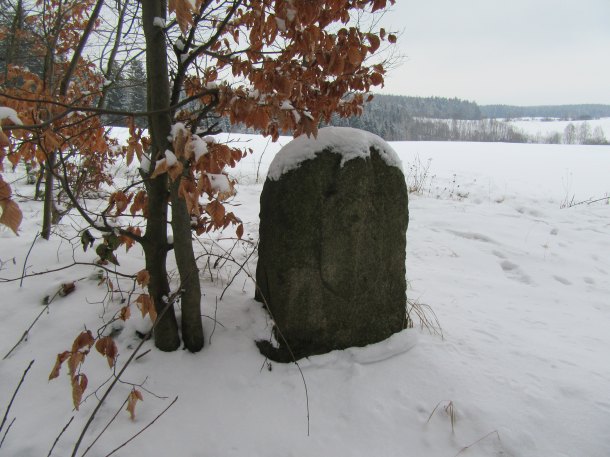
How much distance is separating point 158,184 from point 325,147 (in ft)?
3.24

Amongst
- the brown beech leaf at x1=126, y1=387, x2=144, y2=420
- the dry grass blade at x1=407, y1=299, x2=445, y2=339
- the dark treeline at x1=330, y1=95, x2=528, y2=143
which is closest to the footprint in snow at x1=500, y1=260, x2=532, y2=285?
the dry grass blade at x1=407, y1=299, x2=445, y2=339

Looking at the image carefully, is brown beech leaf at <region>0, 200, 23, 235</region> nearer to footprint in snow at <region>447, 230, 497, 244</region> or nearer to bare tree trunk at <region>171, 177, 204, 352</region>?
bare tree trunk at <region>171, 177, 204, 352</region>

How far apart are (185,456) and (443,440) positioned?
1.19m

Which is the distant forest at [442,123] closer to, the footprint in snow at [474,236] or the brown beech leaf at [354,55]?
the footprint in snow at [474,236]

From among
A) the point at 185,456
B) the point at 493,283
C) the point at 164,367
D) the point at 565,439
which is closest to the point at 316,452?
the point at 185,456

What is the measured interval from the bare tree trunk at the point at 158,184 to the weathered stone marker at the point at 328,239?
0.58 m

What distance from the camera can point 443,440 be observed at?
5.32ft

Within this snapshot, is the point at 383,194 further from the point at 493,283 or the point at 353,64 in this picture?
the point at 493,283

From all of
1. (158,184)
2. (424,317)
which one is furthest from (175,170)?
(424,317)

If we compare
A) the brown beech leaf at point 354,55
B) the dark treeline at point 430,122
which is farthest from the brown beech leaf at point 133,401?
the dark treeline at point 430,122

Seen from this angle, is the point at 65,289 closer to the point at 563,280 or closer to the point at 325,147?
the point at 325,147

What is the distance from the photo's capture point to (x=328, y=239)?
208 centimetres

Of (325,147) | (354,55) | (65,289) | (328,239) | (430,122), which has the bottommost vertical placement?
(65,289)

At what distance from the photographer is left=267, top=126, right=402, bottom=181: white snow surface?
6.82 ft
